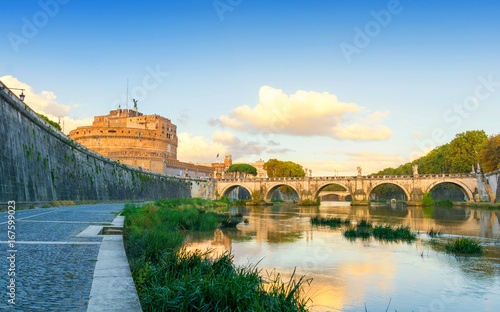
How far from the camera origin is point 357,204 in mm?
64875

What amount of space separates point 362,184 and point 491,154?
2247 cm

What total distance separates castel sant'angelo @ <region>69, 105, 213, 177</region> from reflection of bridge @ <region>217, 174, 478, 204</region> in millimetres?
12506

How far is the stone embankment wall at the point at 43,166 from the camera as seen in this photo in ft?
58.6

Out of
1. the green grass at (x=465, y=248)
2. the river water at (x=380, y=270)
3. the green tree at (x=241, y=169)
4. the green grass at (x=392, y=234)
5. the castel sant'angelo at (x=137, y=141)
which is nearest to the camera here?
the river water at (x=380, y=270)

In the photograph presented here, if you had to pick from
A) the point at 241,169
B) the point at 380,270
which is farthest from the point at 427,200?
the point at 241,169

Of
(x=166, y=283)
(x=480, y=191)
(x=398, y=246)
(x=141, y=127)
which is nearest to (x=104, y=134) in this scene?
(x=141, y=127)

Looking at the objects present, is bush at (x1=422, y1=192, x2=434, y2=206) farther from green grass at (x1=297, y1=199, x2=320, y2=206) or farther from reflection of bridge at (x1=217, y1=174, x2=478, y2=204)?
green grass at (x1=297, y1=199, x2=320, y2=206)

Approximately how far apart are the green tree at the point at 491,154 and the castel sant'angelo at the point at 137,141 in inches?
2110

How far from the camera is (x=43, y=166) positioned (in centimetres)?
2238

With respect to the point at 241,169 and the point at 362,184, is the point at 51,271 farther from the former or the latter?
the point at 241,169

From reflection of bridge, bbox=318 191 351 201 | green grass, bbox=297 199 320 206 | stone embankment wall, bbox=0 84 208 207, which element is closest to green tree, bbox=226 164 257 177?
reflection of bridge, bbox=318 191 351 201

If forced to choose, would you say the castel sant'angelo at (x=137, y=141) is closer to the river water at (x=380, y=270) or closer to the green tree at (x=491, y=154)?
the green tree at (x=491, y=154)

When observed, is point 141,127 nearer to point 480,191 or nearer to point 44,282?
point 480,191

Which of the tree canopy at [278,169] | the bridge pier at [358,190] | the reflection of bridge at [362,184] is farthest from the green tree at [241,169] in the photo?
the bridge pier at [358,190]
